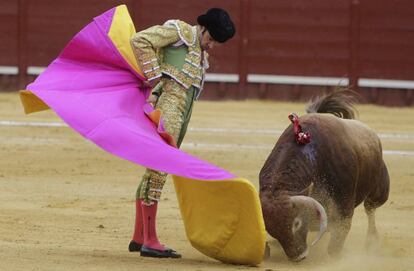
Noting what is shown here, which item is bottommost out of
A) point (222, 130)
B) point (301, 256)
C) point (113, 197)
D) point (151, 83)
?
point (222, 130)

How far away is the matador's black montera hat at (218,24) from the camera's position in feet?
16.4

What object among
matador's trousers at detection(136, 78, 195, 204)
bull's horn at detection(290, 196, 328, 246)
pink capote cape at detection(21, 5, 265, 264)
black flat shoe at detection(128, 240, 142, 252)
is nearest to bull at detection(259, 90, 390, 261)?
bull's horn at detection(290, 196, 328, 246)

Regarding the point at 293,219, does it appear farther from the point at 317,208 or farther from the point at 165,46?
the point at 165,46

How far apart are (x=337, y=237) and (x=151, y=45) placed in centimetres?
126

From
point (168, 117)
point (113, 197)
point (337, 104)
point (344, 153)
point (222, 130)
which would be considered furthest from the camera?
point (222, 130)

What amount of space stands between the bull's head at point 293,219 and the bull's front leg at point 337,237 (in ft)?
1.18

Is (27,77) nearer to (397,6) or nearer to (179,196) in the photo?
(397,6)

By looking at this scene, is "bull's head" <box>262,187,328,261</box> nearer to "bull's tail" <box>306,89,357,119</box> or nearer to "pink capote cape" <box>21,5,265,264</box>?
"pink capote cape" <box>21,5,265,264</box>

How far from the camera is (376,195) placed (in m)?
5.97

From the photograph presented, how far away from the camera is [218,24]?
4.99 meters

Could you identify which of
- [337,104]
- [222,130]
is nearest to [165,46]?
[337,104]

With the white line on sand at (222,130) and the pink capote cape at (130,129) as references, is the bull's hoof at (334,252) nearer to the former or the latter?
the pink capote cape at (130,129)

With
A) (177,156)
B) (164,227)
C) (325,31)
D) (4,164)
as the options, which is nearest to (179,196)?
(177,156)

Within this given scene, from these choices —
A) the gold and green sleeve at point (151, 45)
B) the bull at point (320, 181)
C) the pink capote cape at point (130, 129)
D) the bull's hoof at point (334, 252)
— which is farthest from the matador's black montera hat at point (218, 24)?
the bull's hoof at point (334, 252)
